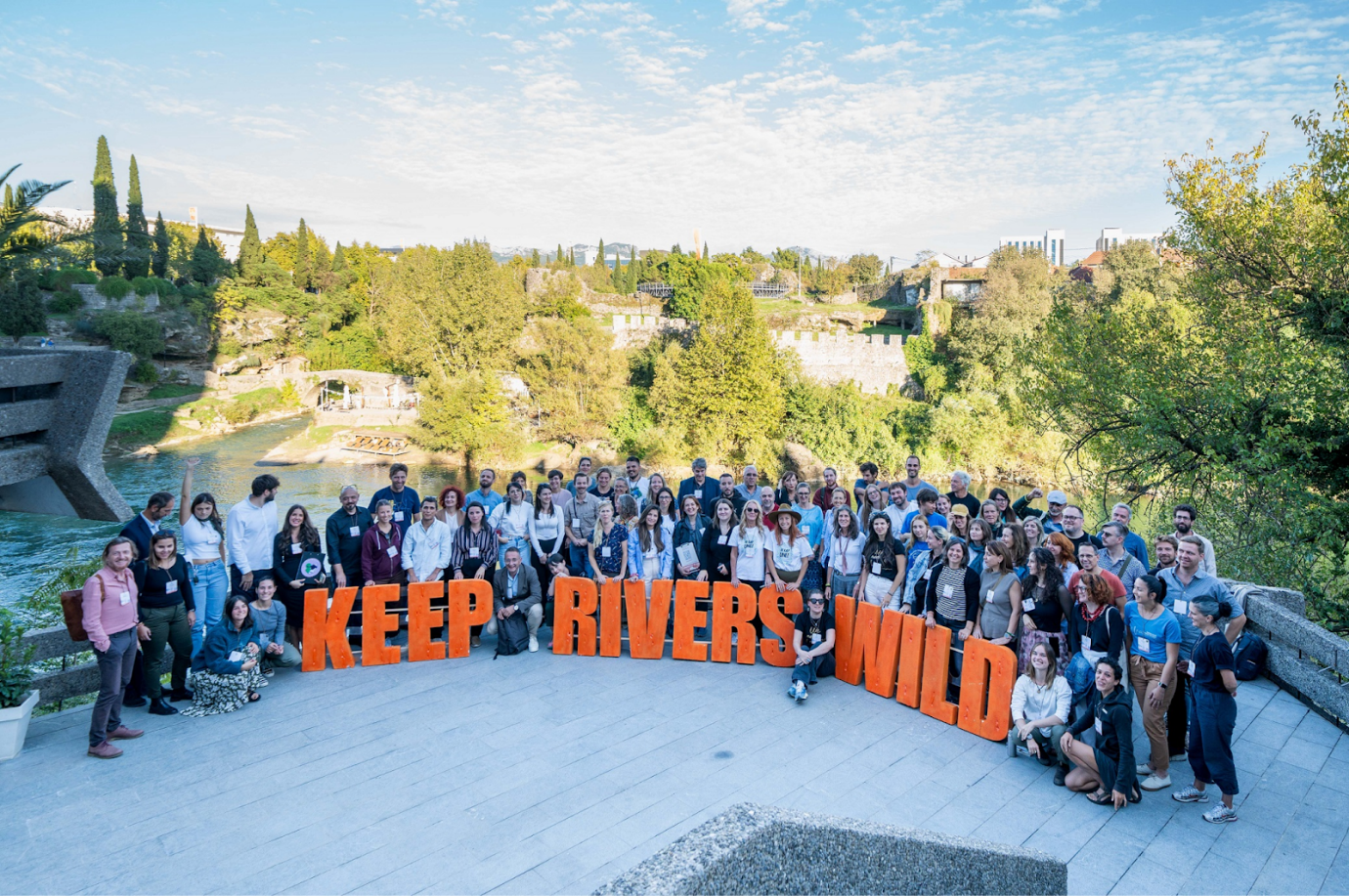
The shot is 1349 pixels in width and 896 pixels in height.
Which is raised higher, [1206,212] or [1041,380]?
[1206,212]

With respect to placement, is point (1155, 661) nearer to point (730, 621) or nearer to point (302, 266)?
point (730, 621)

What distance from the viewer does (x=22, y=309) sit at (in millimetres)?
43156

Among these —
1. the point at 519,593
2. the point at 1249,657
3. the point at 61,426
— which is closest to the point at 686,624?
the point at 519,593

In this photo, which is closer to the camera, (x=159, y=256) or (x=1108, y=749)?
(x=1108, y=749)

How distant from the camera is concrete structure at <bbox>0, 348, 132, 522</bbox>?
15.7 metres

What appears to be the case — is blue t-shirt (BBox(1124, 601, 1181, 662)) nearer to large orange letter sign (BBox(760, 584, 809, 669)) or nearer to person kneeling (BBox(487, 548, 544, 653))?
large orange letter sign (BBox(760, 584, 809, 669))

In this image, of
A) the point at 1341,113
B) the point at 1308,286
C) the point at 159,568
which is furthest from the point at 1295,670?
the point at 159,568

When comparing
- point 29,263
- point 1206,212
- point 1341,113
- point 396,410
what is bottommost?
point 396,410

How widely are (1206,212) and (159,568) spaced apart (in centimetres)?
1700

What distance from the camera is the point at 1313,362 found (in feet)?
38.8

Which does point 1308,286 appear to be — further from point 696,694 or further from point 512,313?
point 512,313

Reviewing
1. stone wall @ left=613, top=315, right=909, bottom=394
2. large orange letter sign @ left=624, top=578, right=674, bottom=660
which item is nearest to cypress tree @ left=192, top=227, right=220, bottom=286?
stone wall @ left=613, top=315, right=909, bottom=394

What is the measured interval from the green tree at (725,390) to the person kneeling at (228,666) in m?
33.4

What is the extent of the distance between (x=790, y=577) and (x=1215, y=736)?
4.06 meters
